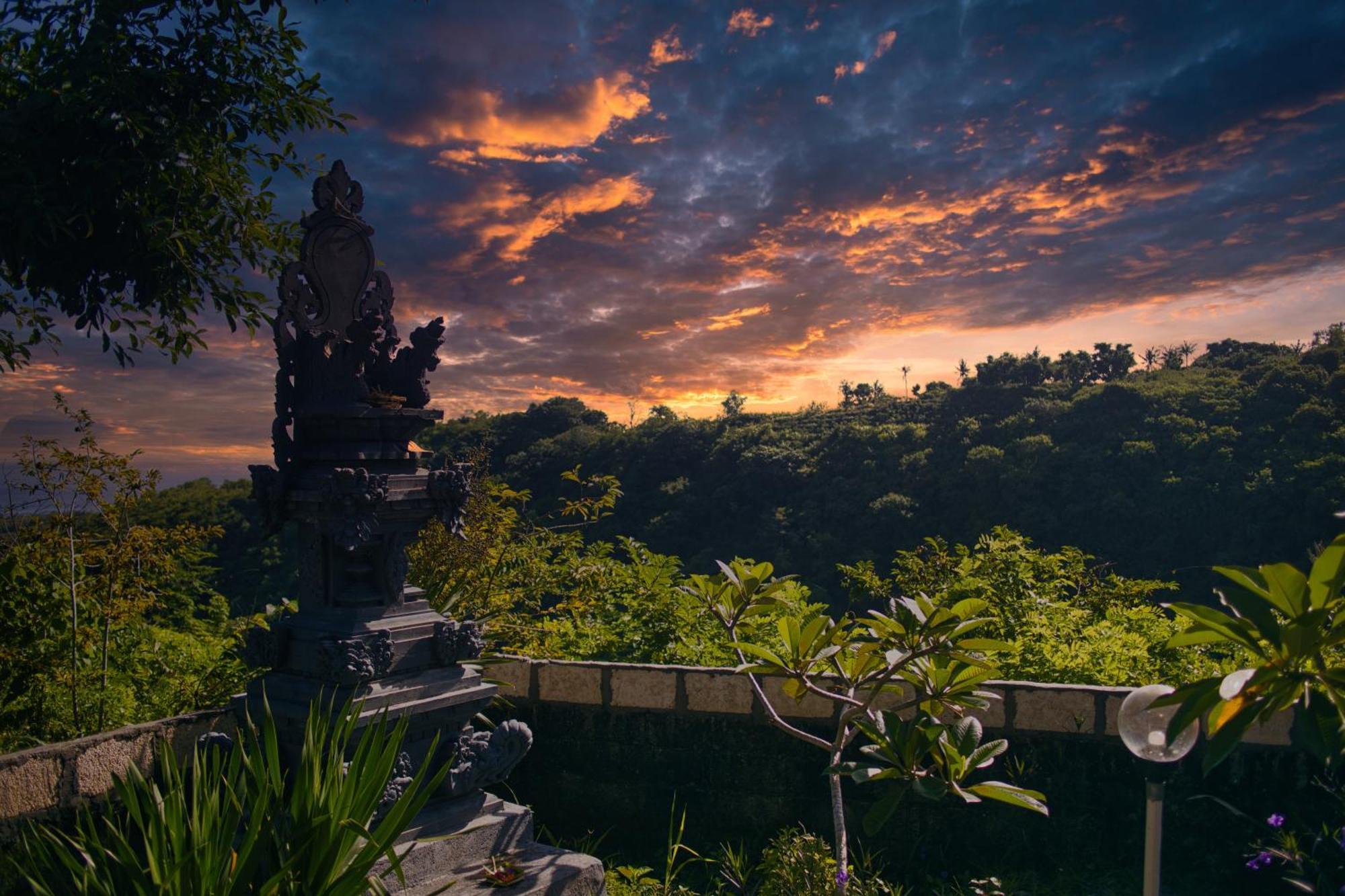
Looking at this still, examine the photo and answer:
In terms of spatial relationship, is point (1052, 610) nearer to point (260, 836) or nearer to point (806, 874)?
point (806, 874)

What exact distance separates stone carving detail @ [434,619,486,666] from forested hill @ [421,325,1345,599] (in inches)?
678

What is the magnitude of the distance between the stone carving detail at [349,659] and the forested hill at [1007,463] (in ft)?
57.3

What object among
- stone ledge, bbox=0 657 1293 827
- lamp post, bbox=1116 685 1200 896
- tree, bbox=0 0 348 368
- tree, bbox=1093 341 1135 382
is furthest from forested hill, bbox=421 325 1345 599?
lamp post, bbox=1116 685 1200 896

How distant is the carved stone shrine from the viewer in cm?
365

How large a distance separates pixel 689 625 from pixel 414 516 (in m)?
2.36

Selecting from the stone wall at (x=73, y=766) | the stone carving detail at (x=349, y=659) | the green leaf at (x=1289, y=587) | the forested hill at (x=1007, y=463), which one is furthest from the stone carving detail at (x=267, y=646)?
the forested hill at (x=1007, y=463)

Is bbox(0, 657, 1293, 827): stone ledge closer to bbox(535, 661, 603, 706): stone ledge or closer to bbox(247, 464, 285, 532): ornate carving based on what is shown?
bbox(535, 661, 603, 706): stone ledge

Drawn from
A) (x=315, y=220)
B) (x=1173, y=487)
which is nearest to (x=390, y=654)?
(x=315, y=220)

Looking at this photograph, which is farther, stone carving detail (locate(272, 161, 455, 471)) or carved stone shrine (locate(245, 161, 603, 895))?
stone carving detail (locate(272, 161, 455, 471))

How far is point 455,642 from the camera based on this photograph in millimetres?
3877

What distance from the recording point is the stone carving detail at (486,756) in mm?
3840

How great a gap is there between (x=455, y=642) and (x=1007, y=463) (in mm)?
25864

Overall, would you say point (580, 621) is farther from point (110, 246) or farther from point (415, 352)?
point (110, 246)

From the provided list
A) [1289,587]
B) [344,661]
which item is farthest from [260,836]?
[1289,587]
